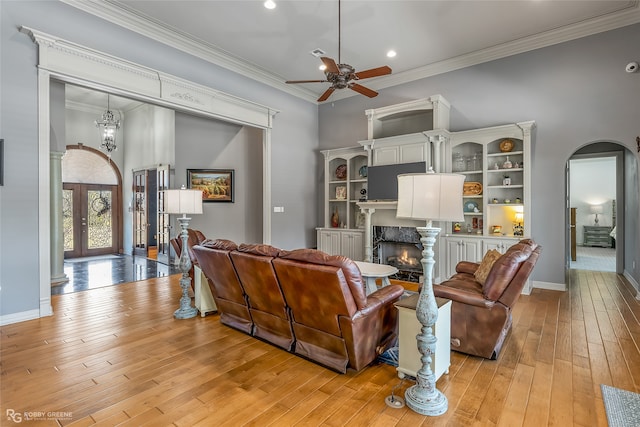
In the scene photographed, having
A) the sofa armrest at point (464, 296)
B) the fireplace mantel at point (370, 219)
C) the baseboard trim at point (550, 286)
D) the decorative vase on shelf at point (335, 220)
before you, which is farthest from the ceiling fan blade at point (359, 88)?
the baseboard trim at point (550, 286)

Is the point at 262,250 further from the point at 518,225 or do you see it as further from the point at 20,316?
the point at 518,225

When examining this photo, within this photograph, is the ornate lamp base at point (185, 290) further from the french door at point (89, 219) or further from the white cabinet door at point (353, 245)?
the french door at point (89, 219)

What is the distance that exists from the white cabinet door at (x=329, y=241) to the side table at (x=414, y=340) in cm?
448

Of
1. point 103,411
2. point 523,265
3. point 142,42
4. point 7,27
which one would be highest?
point 142,42

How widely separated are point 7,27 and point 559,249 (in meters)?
7.75

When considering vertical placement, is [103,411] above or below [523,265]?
below

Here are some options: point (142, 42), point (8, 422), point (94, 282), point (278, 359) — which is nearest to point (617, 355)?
point (278, 359)

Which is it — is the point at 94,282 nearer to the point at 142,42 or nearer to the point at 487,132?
the point at 142,42

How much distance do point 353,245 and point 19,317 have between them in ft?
16.8

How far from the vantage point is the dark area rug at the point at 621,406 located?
1.92 m

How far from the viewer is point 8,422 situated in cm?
194

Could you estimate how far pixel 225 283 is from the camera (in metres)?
3.21

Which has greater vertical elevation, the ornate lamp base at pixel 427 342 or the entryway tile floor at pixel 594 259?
the ornate lamp base at pixel 427 342

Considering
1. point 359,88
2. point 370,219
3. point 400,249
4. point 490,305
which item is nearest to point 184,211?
point 359,88
